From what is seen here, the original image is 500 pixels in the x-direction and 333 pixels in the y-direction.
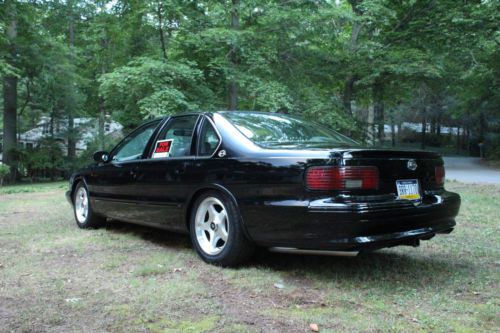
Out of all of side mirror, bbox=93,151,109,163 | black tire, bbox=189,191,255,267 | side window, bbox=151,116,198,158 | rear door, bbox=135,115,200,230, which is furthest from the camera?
side mirror, bbox=93,151,109,163

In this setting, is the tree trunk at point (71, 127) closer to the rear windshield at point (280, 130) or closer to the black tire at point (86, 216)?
the black tire at point (86, 216)

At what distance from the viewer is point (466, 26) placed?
46.2 ft

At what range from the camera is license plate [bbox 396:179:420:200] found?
384 cm

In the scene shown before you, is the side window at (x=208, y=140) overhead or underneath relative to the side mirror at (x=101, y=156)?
overhead

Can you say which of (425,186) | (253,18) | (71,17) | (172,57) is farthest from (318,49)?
(71,17)

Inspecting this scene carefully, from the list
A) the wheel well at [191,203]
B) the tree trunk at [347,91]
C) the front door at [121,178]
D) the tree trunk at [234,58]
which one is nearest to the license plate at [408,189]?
the wheel well at [191,203]

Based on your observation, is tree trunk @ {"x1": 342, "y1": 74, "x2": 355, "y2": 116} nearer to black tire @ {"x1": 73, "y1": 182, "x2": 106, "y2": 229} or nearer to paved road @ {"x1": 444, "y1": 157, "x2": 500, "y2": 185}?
paved road @ {"x1": 444, "y1": 157, "x2": 500, "y2": 185}

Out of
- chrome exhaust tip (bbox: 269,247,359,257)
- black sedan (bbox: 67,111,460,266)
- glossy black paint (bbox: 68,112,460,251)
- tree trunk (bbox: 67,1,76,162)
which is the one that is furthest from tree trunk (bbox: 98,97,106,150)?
chrome exhaust tip (bbox: 269,247,359,257)

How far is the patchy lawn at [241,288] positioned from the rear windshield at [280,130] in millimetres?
1127

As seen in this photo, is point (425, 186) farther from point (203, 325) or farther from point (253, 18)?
point (253, 18)

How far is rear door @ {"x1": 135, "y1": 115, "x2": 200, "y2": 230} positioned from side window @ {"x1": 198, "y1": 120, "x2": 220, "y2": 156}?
0.35ft

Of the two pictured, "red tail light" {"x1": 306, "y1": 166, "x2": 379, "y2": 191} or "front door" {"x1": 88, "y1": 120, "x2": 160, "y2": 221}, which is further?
"front door" {"x1": 88, "y1": 120, "x2": 160, "y2": 221}

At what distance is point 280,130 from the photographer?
15.3ft

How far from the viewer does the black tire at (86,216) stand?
6.36m
